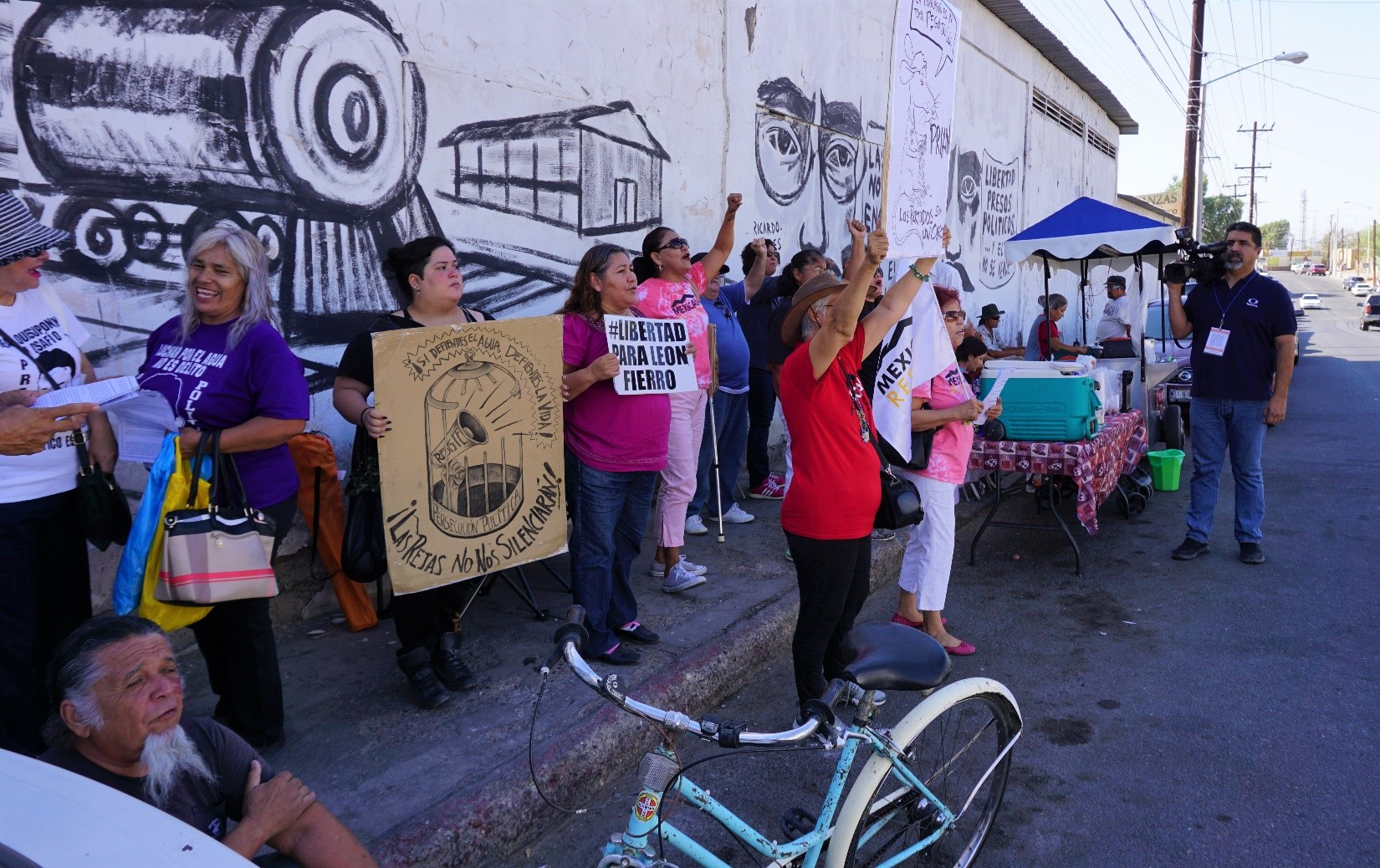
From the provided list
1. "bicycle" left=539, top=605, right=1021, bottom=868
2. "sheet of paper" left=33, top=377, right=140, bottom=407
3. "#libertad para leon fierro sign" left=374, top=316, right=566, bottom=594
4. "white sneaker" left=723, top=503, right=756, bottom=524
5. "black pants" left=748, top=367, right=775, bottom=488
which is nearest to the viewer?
"bicycle" left=539, top=605, right=1021, bottom=868

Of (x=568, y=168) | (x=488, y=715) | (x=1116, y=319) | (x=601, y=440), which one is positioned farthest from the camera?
(x=1116, y=319)

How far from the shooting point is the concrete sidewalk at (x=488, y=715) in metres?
2.90

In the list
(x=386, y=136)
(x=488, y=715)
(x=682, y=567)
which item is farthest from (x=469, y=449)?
(x=386, y=136)

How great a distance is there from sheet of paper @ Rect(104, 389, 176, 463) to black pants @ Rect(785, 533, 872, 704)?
2037mm

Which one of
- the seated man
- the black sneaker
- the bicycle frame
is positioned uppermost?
the seated man

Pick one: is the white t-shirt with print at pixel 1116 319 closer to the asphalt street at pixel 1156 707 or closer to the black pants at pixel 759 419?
the asphalt street at pixel 1156 707

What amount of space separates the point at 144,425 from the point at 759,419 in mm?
4829

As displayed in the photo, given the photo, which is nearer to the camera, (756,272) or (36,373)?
(36,373)

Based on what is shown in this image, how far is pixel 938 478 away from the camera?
4426 mm

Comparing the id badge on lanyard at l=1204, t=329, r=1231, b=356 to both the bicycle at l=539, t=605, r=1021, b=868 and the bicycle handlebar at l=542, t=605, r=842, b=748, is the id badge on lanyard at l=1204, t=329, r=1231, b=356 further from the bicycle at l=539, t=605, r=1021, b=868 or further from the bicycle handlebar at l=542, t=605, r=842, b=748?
the bicycle handlebar at l=542, t=605, r=842, b=748

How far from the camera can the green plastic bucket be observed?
8250 mm

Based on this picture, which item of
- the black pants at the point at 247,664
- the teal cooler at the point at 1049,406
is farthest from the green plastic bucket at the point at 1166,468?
the black pants at the point at 247,664

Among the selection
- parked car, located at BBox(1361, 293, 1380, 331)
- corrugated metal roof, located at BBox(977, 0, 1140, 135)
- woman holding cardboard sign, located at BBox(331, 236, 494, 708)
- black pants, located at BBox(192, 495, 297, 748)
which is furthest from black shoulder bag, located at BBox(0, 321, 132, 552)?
parked car, located at BBox(1361, 293, 1380, 331)

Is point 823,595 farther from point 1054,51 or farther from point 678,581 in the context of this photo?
point 1054,51
